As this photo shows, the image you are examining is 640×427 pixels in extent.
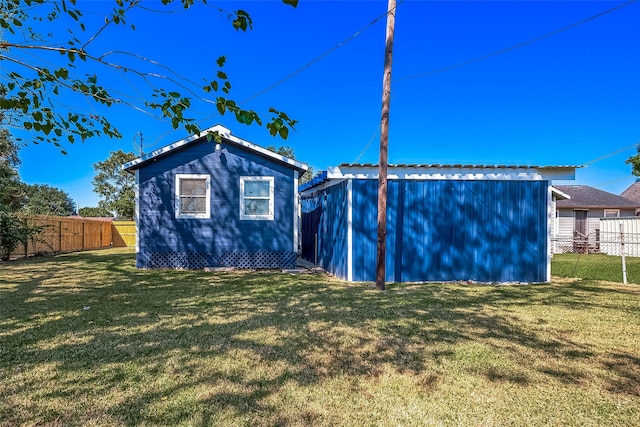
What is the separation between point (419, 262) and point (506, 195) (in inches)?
102

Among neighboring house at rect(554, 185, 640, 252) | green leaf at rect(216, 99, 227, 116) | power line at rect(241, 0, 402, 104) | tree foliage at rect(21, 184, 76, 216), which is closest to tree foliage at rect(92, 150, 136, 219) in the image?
tree foliage at rect(21, 184, 76, 216)

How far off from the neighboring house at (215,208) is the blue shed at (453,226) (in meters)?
2.78

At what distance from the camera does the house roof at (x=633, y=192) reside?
27723mm

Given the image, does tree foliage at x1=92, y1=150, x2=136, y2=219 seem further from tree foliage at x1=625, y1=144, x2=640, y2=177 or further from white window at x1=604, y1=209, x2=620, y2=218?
tree foliage at x1=625, y1=144, x2=640, y2=177

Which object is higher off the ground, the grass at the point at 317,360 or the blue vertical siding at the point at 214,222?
the blue vertical siding at the point at 214,222

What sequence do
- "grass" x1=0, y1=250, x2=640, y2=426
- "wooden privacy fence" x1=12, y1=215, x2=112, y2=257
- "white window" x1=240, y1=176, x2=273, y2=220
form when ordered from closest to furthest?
"grass" x1=0, y1=250, x2=640, y2=426
"white window" x1=240, y1=176, x2=273, y2=220
"wooden privacy fence" x1=12, y1=215, x2=112, y2=257

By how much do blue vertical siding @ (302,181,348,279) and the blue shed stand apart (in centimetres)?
9

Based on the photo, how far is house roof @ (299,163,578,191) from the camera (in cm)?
891

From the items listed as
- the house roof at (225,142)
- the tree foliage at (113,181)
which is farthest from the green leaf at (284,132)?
the tree foliage at (113,181)

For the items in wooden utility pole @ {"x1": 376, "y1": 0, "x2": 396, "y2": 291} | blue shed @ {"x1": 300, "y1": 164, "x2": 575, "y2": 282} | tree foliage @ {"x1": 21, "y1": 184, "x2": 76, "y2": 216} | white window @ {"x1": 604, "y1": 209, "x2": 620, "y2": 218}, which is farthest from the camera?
tree foliage @ {"x1": 21, "y1": 184, "x2": 76, "y2": 216}

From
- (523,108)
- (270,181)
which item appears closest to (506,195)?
(270,181)

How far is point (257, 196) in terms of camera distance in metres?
11.4

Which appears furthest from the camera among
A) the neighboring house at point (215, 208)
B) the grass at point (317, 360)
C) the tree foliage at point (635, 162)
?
the tree foliage at point (635, 162)

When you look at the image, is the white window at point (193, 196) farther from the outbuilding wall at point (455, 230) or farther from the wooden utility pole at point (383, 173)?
the wooden utility pole at point (383, 173)
